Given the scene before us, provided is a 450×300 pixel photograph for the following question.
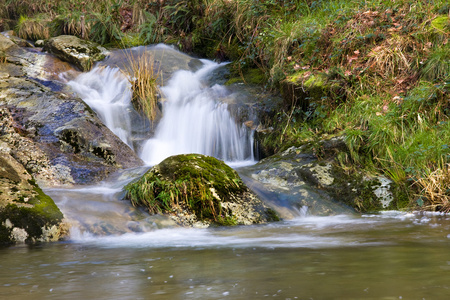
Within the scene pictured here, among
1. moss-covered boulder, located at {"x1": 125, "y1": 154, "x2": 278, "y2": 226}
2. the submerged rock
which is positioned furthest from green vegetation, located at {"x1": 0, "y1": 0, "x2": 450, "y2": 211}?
moss-covered boulder, located at {"x1": 125, "y1": 154, "x2": 278, "y2": 226}

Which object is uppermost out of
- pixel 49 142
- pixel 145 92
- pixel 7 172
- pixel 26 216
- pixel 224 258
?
pixel 145 92

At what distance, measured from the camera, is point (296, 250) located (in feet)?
10.3

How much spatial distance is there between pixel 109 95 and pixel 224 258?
665 cm

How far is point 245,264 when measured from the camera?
2.75 meters

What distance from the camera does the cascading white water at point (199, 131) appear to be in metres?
7.42

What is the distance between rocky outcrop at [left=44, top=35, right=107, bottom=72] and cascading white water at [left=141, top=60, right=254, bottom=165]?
254 centimetres

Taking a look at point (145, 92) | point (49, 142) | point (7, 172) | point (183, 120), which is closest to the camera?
point (7, 172)

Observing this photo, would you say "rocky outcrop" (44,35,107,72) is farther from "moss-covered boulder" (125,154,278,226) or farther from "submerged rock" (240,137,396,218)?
"moss-covered boulder" (125,154,278,226)

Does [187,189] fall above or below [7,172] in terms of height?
below

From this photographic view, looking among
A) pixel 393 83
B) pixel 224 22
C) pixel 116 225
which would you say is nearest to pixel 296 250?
pixel 116 225

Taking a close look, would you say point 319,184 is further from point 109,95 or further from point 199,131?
point 109,95

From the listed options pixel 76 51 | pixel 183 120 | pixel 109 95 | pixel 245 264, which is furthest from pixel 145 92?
pixel 245 264

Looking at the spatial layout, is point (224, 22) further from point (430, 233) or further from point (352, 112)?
point (430, 233)

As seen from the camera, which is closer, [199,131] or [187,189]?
[187,189]
